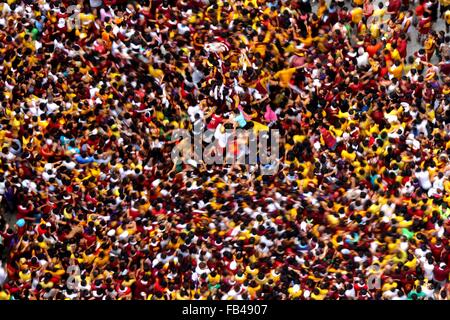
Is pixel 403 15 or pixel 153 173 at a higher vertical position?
pixel 403 15

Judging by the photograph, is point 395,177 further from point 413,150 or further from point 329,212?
point 329,212

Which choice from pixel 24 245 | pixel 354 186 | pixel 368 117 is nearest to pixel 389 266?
pixel 354 186

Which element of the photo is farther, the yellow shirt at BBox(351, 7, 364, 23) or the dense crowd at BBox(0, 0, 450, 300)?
the yellow shirt at BBox(351, 7, 364, 23)

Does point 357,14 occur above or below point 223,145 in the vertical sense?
above

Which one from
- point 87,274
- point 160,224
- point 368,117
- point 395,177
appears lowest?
point 87,274

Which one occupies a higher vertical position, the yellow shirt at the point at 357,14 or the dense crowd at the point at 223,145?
the yellow shirt at the point at 357,14

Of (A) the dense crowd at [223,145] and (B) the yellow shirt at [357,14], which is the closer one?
(A) the dense crowd at [223,145]

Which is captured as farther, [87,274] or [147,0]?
[147,0]

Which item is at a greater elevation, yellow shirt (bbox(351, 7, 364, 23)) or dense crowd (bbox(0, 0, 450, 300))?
yellow shirt (bbox(351, 7, 364, 23))
